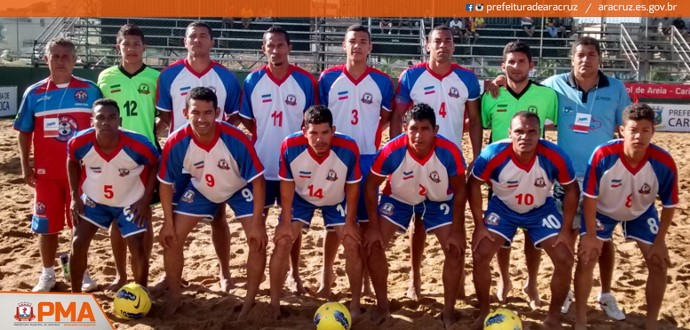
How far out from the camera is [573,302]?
5.42m

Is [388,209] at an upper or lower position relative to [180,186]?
lower

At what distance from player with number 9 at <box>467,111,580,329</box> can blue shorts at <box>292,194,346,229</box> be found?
104 centimetres

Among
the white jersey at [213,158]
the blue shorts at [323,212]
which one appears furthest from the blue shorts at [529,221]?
the white jersey at [213,158]

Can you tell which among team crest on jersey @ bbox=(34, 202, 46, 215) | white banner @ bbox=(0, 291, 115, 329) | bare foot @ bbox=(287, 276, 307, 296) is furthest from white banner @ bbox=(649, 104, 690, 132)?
white banner @ bbox=(0, 291, 115, 329)

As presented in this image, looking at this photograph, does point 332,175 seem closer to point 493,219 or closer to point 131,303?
point 493,219

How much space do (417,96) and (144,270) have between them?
275cm

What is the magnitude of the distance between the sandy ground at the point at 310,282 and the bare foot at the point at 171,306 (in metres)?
0.06

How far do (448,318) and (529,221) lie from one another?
3.21 feet

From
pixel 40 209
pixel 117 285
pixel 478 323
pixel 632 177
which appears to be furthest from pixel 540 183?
pixel 40 209

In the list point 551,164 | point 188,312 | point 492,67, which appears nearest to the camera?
point 551,164

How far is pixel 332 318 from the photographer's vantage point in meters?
4.58

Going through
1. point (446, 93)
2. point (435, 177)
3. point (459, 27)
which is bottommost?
point (435, 177)

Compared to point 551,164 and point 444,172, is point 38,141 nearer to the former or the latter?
point 444,172

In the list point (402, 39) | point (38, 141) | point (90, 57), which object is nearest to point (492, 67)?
point (402, 39)
